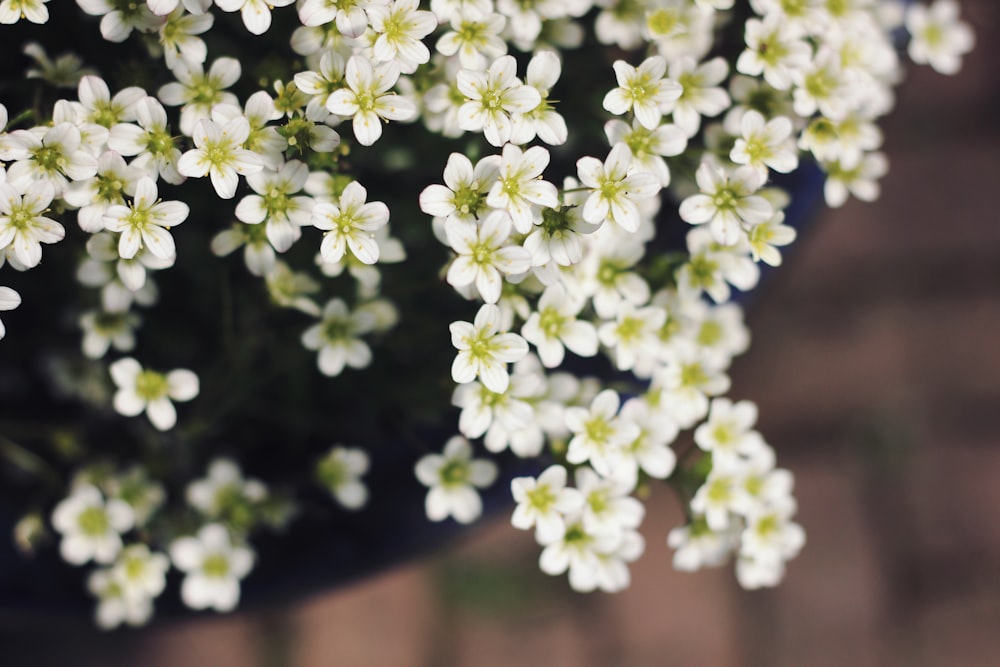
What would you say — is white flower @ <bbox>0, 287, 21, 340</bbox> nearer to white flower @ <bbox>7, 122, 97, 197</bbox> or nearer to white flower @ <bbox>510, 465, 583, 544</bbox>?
white flower @ <bbox>7, 122, 97, 197</bbox>

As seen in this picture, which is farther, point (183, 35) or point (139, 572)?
point (139, 572)

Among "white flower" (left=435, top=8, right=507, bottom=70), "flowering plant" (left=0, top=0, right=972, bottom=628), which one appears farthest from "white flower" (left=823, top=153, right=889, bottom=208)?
"white flower" (left=435, top=8, right=507, bottom=70)

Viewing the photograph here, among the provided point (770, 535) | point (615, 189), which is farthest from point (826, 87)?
point (770, 535)

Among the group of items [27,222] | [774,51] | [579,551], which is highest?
[774,51]

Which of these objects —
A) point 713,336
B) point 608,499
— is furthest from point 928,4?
point 608,499

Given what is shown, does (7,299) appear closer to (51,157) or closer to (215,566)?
(51,157)

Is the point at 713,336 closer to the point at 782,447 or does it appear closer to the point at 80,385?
the point at 80,385
